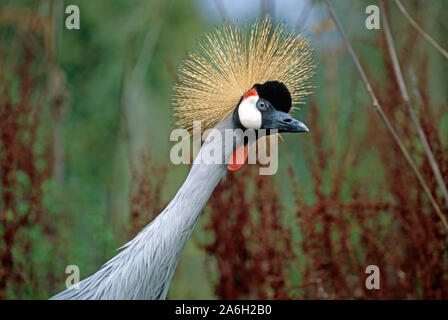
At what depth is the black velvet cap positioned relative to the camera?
1463 millimetres

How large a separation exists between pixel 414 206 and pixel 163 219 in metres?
1.31

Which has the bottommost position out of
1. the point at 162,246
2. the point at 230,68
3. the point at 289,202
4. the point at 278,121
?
the point at 162,246

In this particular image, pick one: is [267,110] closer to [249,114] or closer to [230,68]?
[249,114]

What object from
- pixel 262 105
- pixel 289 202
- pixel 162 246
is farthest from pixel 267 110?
pixel 289 202

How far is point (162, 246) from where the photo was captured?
1.37 meters

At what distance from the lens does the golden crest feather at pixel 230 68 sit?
1.53 m

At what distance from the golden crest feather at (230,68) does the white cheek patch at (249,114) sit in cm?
8

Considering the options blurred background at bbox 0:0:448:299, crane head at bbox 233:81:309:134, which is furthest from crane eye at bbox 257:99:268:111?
blurred background at bbox 0:0:448:299

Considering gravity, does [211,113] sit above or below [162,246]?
above

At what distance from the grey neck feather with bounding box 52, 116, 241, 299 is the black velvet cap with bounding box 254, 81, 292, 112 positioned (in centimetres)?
14

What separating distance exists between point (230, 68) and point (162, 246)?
629mm

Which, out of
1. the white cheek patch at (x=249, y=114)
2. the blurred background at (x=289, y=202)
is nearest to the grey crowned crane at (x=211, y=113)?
the white cheek patch at (x=249, y=114)

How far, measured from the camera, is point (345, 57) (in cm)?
321

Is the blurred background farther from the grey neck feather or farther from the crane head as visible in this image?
the grey neck feather
